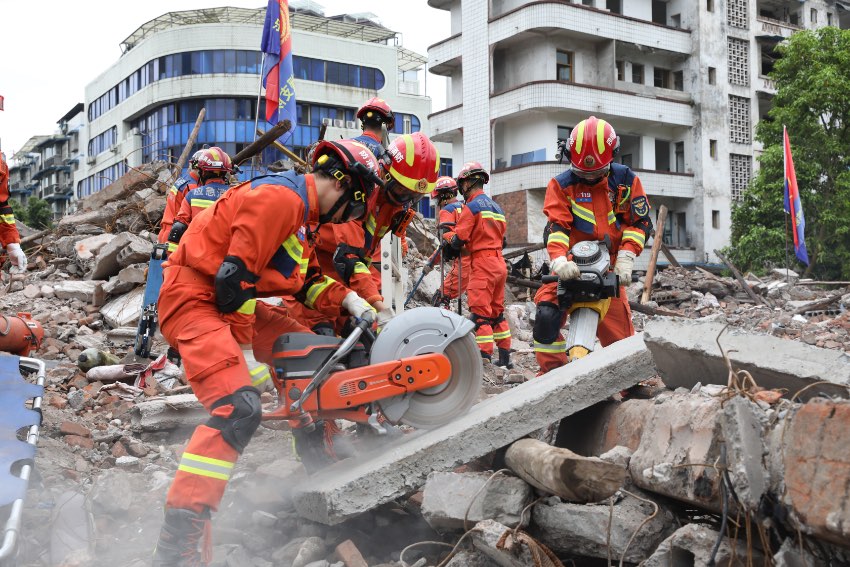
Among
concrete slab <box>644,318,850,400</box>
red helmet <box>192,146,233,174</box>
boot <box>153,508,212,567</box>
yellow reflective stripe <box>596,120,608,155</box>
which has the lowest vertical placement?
boot <box>153,508,212,567</box>

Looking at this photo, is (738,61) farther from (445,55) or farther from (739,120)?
(445,55)

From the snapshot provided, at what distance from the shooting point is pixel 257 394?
3312 mm

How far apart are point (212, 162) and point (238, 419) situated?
188 inches

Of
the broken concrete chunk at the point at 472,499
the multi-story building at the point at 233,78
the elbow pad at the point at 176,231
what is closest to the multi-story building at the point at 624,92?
the multi-story building at the point at 233,78

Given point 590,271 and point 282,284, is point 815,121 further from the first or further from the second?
point 282,284

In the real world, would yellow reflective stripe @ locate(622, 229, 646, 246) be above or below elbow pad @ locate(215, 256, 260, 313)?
above

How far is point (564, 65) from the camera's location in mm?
28906

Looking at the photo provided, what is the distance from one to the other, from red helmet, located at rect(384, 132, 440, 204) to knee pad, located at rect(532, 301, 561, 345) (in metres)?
1.23

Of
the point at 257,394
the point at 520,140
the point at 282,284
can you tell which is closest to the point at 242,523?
the point at 257,394

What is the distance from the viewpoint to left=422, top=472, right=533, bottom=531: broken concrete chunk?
3107mm

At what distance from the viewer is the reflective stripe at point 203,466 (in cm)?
311

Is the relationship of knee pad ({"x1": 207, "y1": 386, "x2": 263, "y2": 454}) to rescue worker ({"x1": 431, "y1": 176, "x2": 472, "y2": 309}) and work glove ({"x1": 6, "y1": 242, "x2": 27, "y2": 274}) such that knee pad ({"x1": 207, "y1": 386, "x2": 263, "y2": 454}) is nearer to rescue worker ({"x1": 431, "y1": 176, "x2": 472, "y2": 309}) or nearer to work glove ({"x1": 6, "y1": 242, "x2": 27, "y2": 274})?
work glove ({"x1": 6, "y1": 242, "x2": 27, "y2": 274})

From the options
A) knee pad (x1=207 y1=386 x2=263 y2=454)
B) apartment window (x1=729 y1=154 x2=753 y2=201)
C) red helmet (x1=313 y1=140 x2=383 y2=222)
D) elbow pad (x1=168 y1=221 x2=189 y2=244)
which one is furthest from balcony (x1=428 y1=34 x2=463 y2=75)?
knee pad (x1=207 y1=386 x2=263 y2=454)

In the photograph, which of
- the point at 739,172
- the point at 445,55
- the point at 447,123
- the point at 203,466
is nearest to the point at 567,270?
the point at 203,466
